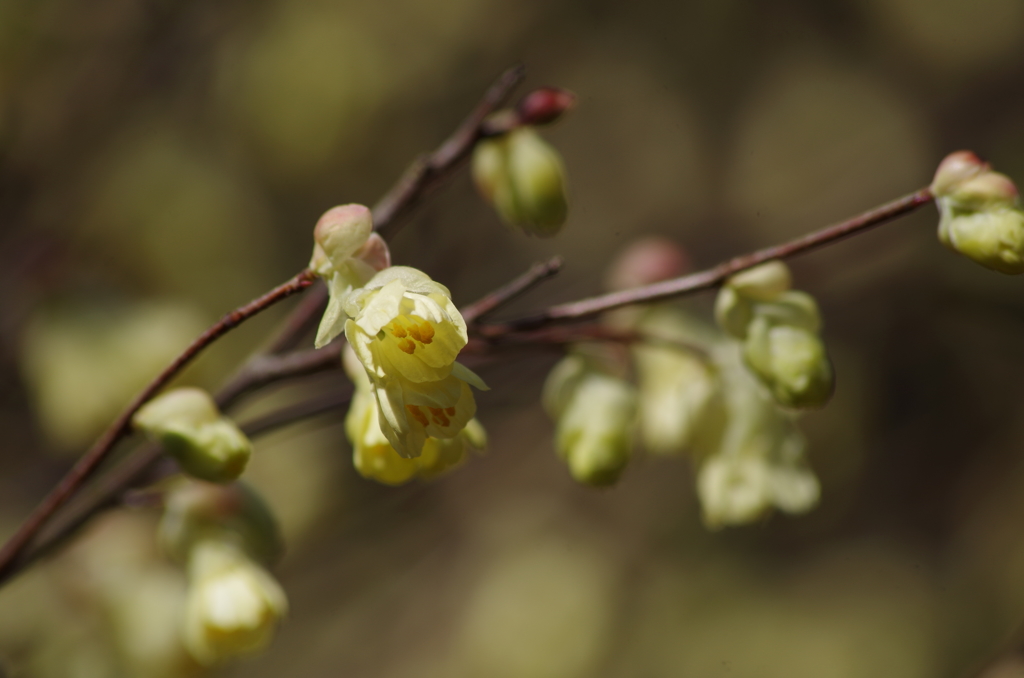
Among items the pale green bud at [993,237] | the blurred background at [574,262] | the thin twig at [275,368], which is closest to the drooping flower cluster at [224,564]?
the thin twig at [275,368]

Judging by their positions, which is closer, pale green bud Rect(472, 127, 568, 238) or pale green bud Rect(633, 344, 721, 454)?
pale green bud Rect(472, 127, 568, 238)

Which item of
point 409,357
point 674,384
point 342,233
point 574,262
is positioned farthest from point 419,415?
point 574,262

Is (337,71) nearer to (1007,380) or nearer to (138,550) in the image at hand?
(138,550)

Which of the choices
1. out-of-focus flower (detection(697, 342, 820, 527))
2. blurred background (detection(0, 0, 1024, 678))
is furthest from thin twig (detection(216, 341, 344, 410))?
blurred background (detection(0, 0, 1024, 678))

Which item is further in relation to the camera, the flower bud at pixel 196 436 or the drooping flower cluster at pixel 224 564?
the drooping flower cluster at pixel 224 564

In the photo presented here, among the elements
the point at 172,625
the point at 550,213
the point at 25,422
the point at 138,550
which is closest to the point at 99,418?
the point at 138,550

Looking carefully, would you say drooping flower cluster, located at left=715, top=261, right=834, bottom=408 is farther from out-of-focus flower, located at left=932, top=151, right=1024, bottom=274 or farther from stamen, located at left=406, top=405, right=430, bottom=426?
stamen, located at left=406, top=405, right=430, bottom=426

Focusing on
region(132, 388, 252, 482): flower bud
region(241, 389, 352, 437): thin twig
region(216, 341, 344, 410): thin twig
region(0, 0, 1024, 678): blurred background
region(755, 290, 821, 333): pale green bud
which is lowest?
region(0, 0, 1024, 678): blurred background

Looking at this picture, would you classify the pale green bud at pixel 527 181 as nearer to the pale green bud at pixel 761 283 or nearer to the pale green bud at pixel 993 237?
the pale green bud at pixel 761 283
